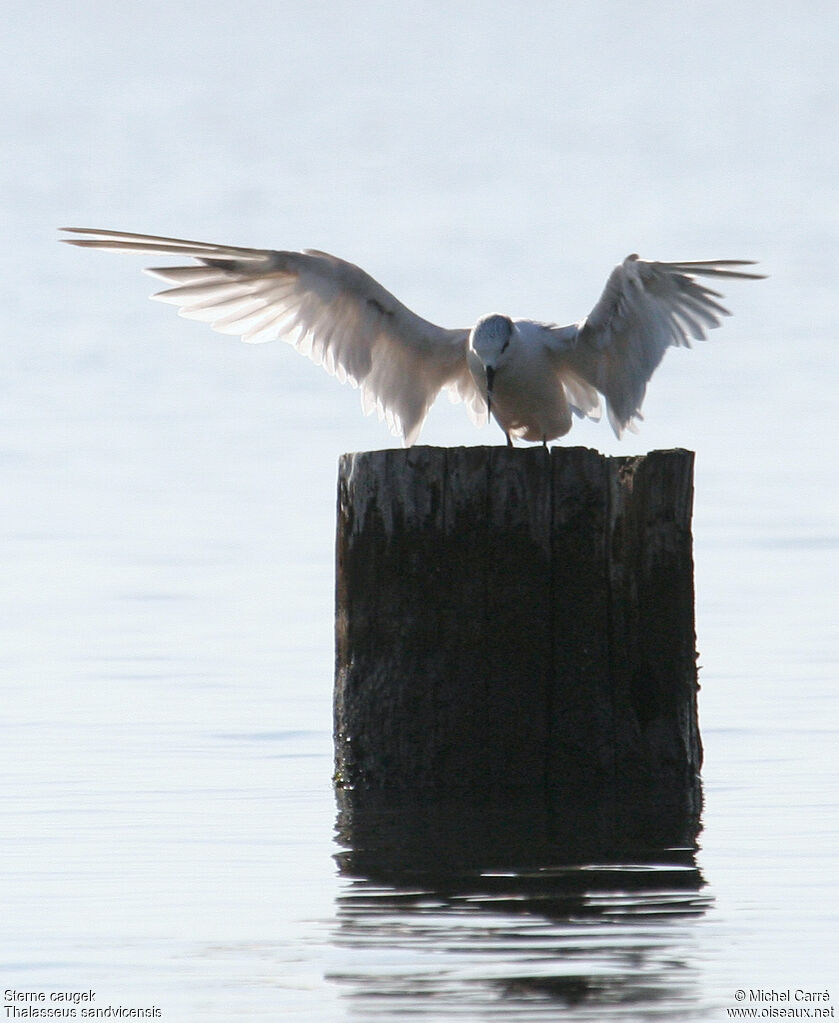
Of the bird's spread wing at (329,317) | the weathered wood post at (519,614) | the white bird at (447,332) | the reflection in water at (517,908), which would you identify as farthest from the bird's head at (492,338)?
the reflection in water at (517,908)

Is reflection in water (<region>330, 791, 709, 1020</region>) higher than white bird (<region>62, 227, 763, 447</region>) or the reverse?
the reverse

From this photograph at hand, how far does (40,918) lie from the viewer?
7.98m

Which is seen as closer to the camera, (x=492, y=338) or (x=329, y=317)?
(x=492, y=338)

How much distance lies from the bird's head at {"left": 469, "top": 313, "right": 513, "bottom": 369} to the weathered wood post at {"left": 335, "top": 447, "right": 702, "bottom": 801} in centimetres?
226

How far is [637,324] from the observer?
11.8 m

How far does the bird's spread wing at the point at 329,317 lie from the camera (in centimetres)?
1220

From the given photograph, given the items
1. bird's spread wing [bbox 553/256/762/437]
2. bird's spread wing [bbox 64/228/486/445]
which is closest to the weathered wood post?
bird's spread wing [bbox 553/256/762/437]

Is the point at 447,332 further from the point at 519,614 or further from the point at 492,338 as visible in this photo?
the point at 519,614

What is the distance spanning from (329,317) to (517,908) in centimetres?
539

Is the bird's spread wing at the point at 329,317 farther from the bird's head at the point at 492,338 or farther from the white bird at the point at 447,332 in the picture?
the bird's head at the point at 492,338

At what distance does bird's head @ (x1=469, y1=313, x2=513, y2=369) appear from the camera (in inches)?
463

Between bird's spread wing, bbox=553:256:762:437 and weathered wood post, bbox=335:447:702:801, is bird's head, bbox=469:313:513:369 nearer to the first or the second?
bird's spread wing, bbox=553:256:762:437

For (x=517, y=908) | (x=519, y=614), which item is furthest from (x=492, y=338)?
(x=517, y=908)

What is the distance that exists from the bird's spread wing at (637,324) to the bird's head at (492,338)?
1.44 feet
